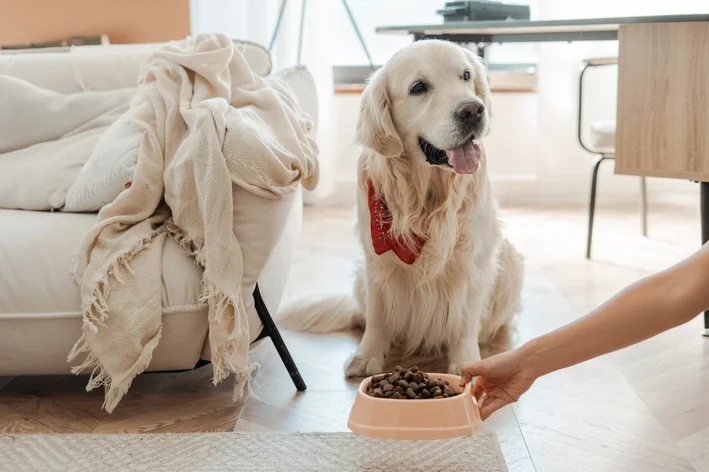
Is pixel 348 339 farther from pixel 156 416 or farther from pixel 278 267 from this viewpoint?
pixel 156 416

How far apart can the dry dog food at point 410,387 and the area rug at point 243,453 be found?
198 millimetres

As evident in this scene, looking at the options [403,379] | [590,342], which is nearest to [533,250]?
[403,379]

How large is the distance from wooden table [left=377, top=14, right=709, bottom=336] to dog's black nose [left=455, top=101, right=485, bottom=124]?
2.66ft

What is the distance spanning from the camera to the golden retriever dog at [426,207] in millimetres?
1976

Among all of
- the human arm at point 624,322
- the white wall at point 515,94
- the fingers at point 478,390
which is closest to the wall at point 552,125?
the white wall at point 515,94

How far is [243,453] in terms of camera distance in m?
1.68

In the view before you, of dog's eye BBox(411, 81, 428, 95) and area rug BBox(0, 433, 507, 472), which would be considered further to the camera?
dog's eye BBox(411, 81, 428, 95)

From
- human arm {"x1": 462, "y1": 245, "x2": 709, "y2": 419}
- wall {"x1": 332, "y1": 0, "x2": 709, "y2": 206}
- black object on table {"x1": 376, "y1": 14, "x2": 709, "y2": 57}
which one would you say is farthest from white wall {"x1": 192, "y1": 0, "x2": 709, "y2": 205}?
human arm {"x1": 462, "y1": 245, "x2": 709, "y2": 419}

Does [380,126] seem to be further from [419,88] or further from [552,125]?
[552,125]

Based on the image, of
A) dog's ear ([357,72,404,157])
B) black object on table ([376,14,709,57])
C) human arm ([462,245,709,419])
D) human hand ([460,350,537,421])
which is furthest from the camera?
black object on table ([376,14,709,57])

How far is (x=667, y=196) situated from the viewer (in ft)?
15.7

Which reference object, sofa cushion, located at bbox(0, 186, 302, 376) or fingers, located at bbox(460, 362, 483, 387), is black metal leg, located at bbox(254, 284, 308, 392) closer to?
sofa cushion, located at bbox(0, 186, 302, 376)

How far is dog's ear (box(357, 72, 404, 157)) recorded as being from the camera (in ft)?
6.68

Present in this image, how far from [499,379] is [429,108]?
838mm
